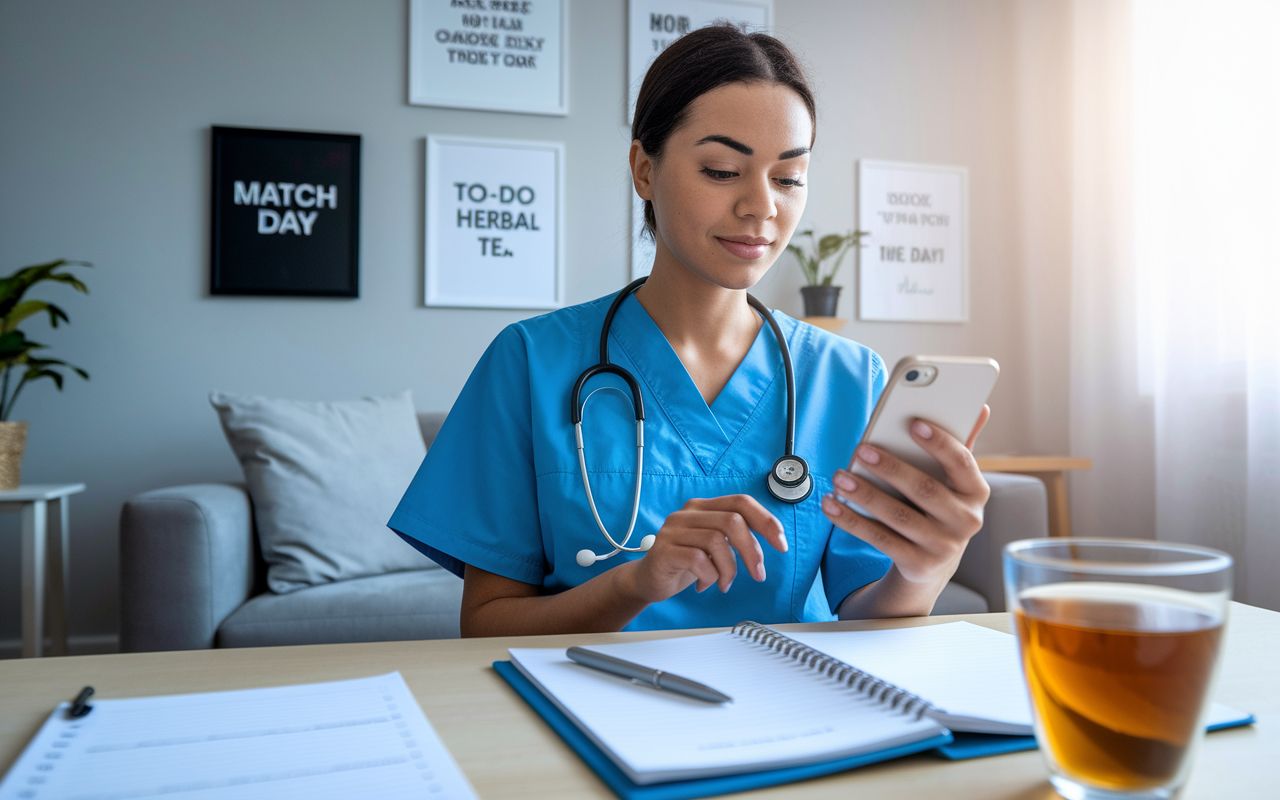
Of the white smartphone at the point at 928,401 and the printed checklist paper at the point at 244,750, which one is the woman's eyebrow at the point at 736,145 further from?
the printed checklist paper at the point at 244,750

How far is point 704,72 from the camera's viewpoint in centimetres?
103

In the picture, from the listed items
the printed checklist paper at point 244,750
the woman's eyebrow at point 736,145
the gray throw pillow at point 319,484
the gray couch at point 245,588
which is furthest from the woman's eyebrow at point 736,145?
the gray throw pillow at point 319,484

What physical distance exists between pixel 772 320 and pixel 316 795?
83 centimetres

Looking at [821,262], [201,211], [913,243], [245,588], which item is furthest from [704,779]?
[913,243]

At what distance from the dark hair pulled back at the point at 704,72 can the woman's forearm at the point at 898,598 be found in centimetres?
58

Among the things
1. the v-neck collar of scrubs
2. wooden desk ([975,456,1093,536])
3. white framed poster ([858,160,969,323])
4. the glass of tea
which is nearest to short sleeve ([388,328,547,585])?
the v-neck collar of scrubs

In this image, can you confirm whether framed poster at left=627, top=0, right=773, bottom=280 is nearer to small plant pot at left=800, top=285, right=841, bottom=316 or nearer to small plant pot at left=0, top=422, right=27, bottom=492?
small plant pot at left=800, top=285, right=841, bottom=316

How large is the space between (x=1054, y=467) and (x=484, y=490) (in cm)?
210

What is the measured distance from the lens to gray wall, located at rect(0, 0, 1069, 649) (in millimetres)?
2455

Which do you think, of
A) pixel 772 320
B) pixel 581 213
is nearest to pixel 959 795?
pixel 772 320

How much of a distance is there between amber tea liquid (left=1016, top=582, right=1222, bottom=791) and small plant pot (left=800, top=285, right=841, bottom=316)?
8.25ft

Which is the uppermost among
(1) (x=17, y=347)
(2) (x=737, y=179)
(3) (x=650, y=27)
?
(3) (x=650, y=27)

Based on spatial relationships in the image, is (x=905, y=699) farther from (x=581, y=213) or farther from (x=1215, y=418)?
(x=581, y=213)

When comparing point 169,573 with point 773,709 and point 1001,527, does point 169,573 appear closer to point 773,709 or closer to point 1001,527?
point 773,709
